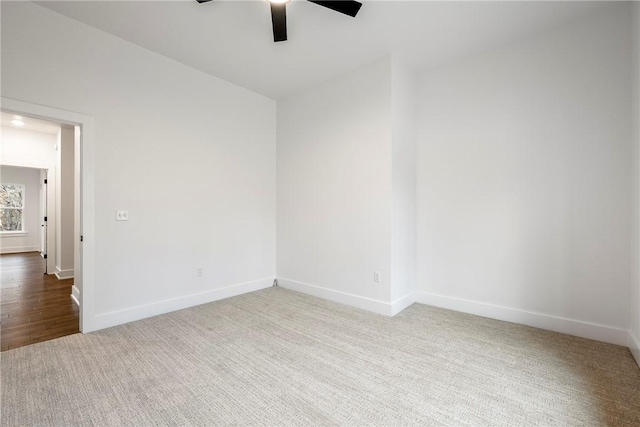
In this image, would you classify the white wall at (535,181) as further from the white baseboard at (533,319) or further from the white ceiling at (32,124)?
the white ceiling at (32,124)

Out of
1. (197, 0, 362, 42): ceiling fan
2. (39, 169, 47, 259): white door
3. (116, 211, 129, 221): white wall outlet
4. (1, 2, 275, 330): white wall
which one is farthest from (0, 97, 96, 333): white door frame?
(39, 169, 47, 259): white door

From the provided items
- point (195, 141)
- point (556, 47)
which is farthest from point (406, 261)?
point (195, 141)

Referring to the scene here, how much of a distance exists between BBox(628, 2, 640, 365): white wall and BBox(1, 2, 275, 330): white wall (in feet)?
13.3

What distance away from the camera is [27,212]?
8.84 metres

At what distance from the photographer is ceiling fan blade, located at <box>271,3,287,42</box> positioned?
2.28 meters

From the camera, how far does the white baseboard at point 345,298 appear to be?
11.0ft

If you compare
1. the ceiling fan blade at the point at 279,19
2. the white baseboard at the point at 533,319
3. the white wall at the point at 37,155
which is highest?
the ceiling fan blade at the point at 279,19

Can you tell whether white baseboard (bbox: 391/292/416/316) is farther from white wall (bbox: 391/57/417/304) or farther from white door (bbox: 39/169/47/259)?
white door (bbox: 39/169/47/259)

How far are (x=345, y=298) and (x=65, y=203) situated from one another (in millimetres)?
5242

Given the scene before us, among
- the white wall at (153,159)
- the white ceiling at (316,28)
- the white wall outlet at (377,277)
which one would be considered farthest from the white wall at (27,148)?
the white wall outlet at (377,277)

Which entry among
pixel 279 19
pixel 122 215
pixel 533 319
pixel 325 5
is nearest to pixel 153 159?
pixel 122 215

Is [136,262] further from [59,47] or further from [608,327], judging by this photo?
[608,327]

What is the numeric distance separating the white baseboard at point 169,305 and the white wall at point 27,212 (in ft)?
28.7

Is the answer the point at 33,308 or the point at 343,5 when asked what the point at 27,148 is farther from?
the point at 343,5
